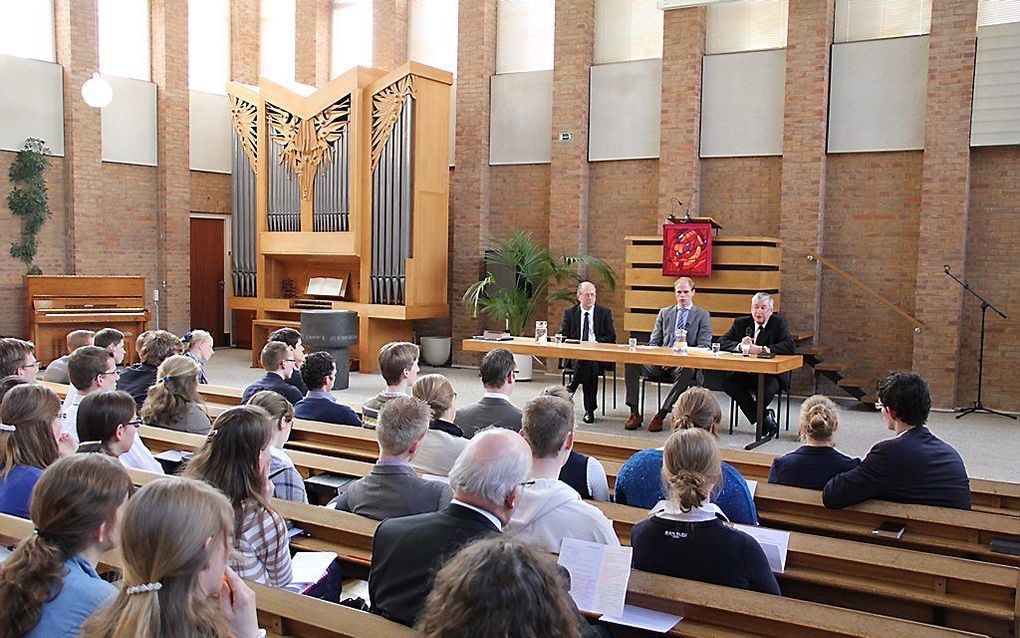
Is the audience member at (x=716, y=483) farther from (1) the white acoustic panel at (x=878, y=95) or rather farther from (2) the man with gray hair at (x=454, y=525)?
(1) the white acoustic panel at (x=878, y=95)

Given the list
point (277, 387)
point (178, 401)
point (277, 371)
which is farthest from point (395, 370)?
point (178, 401)

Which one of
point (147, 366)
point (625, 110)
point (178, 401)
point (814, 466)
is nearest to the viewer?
point (814, 466)

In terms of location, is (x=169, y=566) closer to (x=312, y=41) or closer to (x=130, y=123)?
(x=130, y=123)

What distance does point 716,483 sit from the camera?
9.61 feet

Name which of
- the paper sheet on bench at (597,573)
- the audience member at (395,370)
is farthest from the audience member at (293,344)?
the paper sheet on bench at (597,573)

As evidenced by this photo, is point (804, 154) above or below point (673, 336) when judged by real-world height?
above

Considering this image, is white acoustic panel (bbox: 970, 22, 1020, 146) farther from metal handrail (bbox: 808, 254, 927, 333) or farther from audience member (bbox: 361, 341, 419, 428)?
audience member (bbox: 361, 341, 419, 428)

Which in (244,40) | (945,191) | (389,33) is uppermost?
(244,40)

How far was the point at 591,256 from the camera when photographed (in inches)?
455

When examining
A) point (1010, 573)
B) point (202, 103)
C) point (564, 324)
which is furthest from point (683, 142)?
point (1010, 573)

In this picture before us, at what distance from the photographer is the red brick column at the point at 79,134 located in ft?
39.4

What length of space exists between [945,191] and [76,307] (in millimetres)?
9953

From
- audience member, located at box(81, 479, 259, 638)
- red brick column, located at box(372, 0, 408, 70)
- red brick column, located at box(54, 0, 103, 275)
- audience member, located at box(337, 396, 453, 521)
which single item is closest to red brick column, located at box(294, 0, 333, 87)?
red brick column, located at box(372, 0, 408, 70)

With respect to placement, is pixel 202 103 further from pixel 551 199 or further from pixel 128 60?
pixel 551 199
